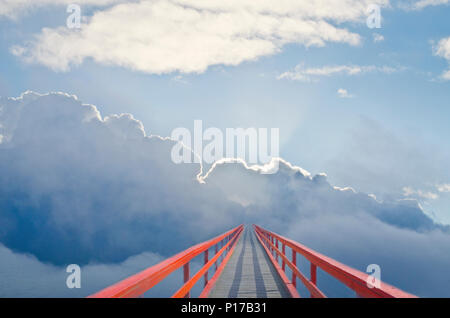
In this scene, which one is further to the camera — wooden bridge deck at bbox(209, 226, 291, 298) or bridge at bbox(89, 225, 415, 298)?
wooden bridge deck at bbox(209, 226, 291, 298)

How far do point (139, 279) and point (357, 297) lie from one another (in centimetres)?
193

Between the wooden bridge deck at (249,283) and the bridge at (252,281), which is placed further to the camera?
the wooden bridge deck at (249,283)

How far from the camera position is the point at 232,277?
9312 millimetres
